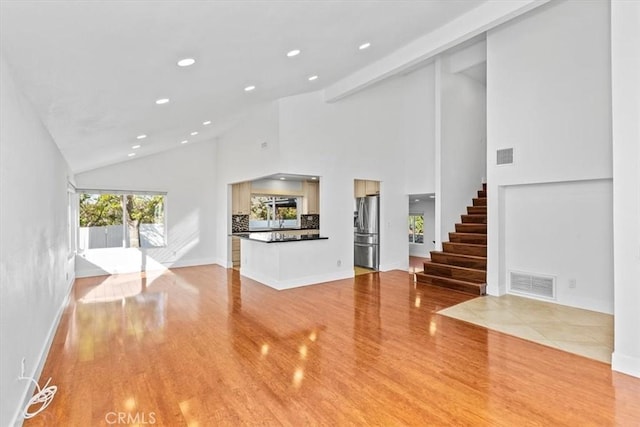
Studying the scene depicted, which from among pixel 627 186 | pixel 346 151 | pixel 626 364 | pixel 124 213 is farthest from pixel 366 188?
pixel 124 213

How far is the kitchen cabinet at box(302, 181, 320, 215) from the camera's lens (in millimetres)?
8734

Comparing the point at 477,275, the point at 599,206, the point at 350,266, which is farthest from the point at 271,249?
the point at 599,206

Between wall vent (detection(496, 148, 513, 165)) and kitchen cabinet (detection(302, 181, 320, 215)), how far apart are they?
4546 millimetres

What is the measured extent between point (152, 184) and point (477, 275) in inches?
289

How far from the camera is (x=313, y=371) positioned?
2.90 metres

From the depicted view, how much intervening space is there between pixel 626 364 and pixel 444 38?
3994mm

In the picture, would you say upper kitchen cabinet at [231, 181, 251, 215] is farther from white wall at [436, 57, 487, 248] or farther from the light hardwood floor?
white wall at [436, 57, 487, 248]

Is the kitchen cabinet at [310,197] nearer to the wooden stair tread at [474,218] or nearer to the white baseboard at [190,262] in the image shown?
the white baseboard at [190,262]

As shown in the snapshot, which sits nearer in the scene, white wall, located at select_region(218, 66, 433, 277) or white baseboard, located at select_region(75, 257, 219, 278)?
white wall, located at select_region(218, 66, 433, 277)

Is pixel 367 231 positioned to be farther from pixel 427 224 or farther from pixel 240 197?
pixel 240 197

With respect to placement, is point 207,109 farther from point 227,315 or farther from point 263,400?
point 263,400

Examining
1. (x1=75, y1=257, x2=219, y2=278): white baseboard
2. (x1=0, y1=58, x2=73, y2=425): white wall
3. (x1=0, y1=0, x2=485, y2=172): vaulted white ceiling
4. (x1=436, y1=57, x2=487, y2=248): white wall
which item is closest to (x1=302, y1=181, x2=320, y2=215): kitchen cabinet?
(x1=75, y1=257, x2=219, y2=278): white baseboard

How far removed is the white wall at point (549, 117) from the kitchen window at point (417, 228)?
463cm

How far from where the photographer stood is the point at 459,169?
24.1 feet
